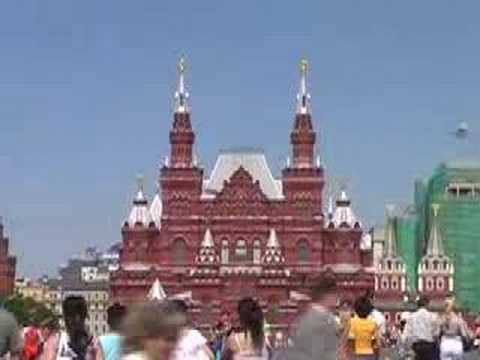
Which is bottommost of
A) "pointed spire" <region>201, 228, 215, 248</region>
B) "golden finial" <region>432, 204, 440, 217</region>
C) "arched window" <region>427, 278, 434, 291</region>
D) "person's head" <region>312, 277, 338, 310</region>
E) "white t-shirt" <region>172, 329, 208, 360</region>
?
"white t-shirt" <region>172, 329, 208, 360</region>

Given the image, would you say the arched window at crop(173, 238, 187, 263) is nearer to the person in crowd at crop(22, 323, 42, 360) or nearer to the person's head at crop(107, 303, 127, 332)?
the person in crowd at crop(22, 323, 42, 360)

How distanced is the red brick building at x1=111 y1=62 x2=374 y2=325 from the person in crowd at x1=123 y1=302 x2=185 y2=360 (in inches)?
3487

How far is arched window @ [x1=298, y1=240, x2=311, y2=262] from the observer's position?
9638cm

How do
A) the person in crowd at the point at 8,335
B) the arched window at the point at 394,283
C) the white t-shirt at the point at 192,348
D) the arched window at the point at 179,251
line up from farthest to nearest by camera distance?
the arched window at the point at 394,283 < the arched window at the point at 179,251 < the person in crowd at the point at 8,335 < the white t-shirt at the point at 192,348

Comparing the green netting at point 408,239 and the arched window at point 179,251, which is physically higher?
the green netting at point 408,239

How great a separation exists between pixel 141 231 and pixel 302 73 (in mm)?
15991

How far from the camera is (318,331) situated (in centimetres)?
1002

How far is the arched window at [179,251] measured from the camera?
96.9 meters

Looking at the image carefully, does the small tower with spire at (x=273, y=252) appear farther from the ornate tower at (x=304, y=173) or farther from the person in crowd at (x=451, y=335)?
the person in crowd at (x=451, y=335)

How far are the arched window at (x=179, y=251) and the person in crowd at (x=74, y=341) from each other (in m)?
86.2

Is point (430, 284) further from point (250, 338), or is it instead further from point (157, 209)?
point (250, 338)

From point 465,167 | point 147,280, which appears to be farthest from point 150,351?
point 465,167

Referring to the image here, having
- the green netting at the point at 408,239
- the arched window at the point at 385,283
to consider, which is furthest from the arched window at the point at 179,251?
the green netting at the point at 408,239

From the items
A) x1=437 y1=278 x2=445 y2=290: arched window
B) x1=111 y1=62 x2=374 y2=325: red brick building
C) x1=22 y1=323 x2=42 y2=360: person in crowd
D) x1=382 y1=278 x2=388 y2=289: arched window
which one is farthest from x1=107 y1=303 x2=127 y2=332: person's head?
x1=382 y1=278 x2=388 y2=289: arched window
